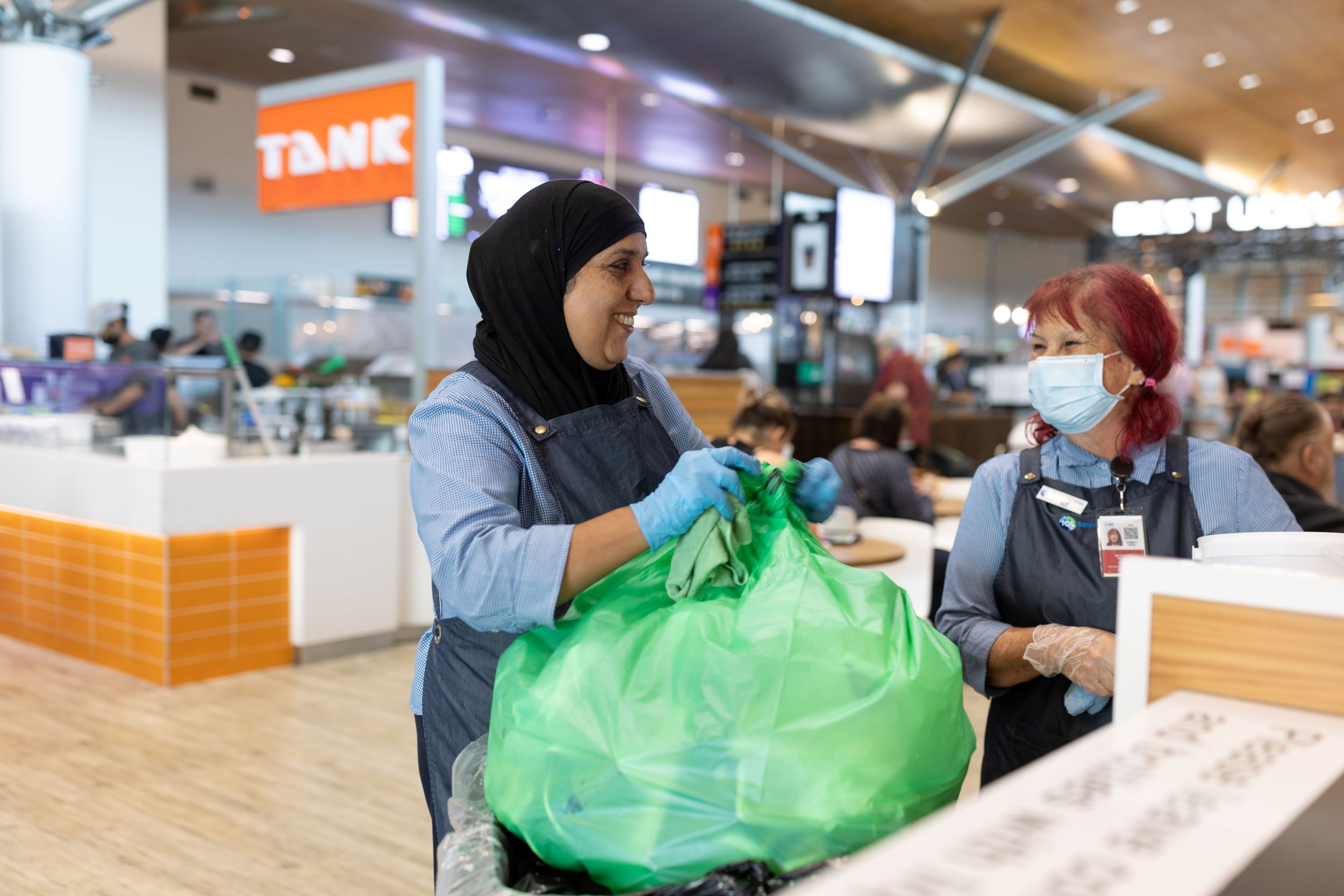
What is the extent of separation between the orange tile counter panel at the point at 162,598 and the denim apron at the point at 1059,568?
3637 millimetres

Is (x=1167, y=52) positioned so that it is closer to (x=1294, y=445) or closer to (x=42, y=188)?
(x=1294, y=445)

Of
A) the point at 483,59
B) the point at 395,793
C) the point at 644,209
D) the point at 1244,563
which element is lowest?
the point at 395,793

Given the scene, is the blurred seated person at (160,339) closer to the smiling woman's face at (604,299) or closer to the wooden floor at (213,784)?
the wooden floor at (213,784)

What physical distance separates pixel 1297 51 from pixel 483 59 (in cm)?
756

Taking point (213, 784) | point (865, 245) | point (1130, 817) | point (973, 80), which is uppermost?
point (973, 80)

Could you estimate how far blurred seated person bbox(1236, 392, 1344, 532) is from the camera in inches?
125

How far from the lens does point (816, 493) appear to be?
1.51m

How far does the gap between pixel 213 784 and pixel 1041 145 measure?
11438 millimetres

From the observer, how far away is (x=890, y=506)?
17.5 ft

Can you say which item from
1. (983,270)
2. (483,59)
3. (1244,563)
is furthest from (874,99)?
(983,270)

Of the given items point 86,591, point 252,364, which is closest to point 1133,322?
point 86,591

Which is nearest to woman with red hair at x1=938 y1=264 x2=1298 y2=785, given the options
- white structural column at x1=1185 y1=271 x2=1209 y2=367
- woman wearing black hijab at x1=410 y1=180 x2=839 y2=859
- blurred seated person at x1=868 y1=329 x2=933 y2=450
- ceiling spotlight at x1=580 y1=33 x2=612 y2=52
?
woman wearing black hijab at x1=410 y1=180 x2=839 y2=859

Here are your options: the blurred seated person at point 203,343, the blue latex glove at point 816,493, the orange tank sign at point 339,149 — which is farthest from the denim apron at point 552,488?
the blurred seated person at point 203,343

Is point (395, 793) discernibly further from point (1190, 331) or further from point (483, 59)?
point (1190, 331)
